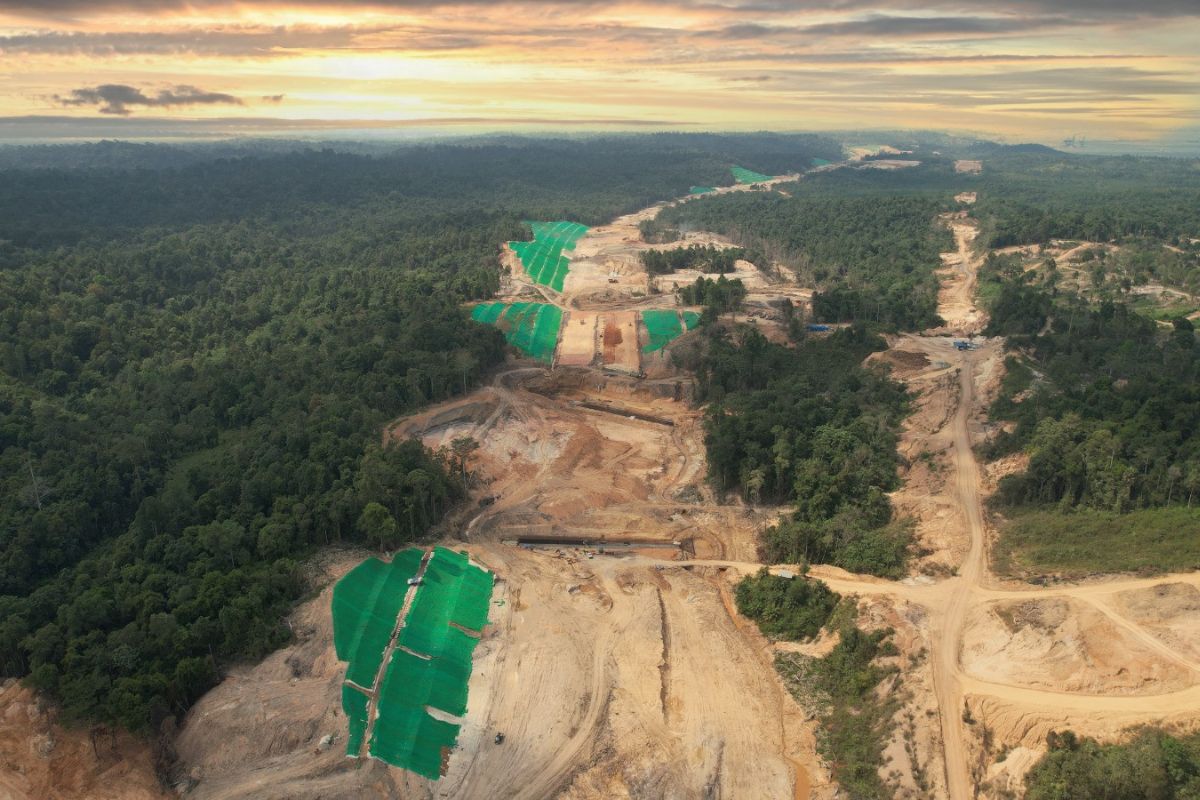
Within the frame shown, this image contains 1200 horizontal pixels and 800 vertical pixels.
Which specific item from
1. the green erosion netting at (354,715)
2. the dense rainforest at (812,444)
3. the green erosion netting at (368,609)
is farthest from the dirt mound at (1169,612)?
the green erosion netting at (368,609)

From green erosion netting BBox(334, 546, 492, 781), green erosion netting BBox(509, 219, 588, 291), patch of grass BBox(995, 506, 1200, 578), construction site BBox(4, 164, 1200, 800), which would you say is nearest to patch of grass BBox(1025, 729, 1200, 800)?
construction site BBox(4, 164, 1200, 800)

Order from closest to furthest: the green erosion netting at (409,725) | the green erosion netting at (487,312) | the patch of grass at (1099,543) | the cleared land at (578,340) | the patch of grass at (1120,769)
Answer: the patch of grass at (1120,769)
the green erosion netting at (409,725)
the patch of grass at (1099,543)
the cleared land at (578,340)
the green erosion netting at (487,312)

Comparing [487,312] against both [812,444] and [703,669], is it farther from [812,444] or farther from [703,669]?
[703,669]

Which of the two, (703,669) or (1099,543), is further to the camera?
(703,669)

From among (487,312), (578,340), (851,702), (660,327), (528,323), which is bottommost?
(851,702)

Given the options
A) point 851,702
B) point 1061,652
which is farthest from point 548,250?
point 1061,652

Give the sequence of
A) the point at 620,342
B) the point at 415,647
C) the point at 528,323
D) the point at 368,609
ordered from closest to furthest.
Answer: the point at 415,647
the point at 368,609
the point at 620,342
the point at 528,323

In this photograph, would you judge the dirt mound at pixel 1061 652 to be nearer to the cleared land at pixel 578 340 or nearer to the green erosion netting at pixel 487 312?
the cleared land at pixel 578 340
